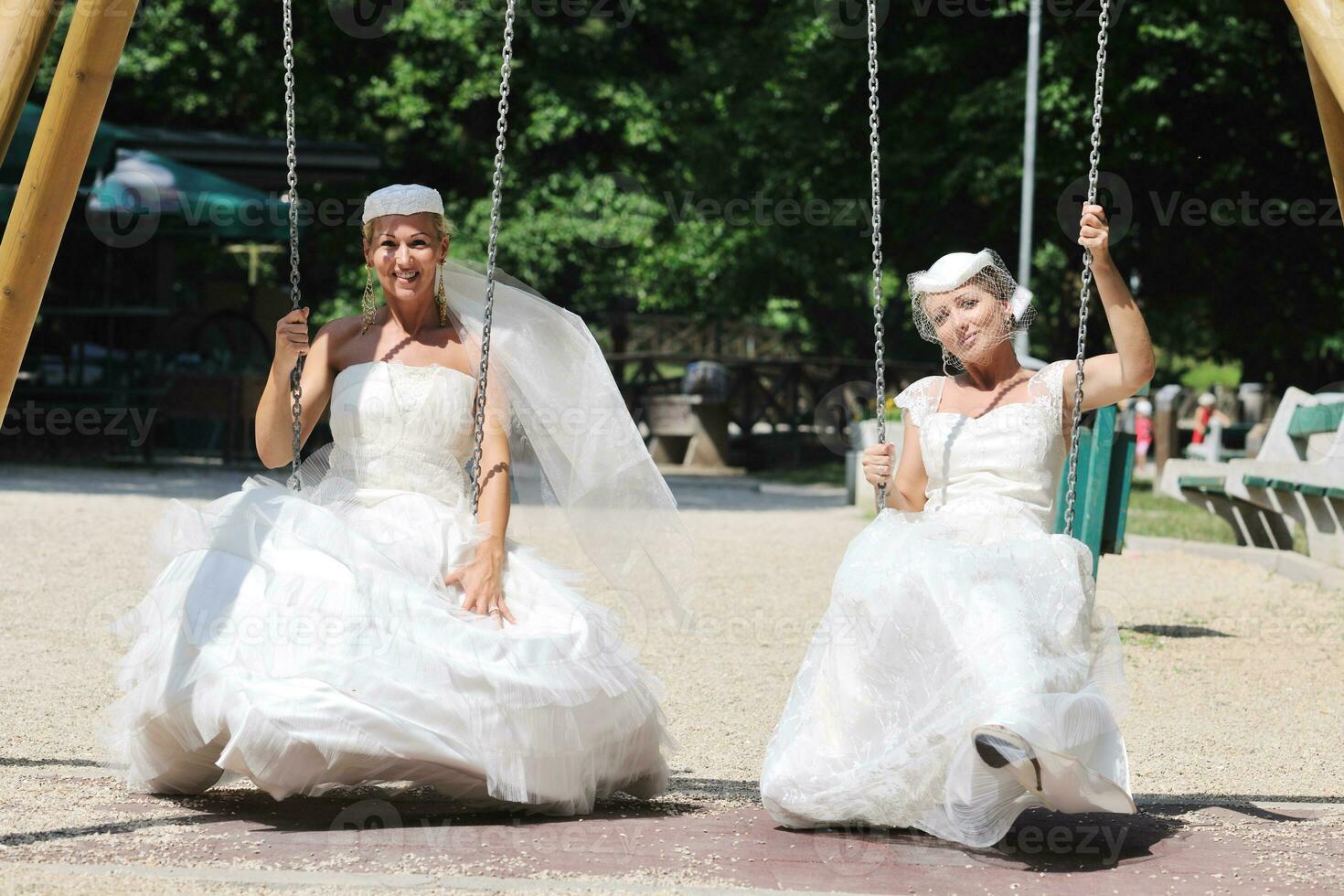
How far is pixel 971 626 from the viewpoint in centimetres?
443

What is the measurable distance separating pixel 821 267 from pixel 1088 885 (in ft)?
73.1

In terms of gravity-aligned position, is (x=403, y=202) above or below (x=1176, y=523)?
above

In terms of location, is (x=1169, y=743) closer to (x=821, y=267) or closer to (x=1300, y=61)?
(x=1300, y=61)

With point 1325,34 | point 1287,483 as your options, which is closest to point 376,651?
point 1325,34

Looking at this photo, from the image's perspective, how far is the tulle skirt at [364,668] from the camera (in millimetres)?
4414

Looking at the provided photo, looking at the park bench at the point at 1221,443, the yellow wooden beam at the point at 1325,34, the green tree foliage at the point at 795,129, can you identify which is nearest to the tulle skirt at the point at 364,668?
the yellow wooden beam at the point at 1325,34

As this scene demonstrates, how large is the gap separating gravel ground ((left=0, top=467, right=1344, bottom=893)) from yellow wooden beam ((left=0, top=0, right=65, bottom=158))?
6.11 ft

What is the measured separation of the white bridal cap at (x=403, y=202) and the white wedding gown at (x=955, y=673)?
153cm

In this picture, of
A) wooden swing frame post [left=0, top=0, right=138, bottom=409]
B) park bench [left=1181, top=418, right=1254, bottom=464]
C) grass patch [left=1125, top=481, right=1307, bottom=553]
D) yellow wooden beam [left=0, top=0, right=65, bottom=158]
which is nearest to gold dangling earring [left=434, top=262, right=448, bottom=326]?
wooden swing frame post [left=0, top=0, right=138, bottom=409]

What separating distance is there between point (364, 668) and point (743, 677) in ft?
10.8

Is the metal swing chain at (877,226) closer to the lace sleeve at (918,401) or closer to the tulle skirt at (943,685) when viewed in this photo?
the lace sleeve at (918,401)

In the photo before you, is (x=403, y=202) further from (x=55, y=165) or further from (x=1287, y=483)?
(x=1287, y=483)

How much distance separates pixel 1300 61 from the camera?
22203 mm

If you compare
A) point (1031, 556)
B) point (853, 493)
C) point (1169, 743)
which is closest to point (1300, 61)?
point (853, 493)
